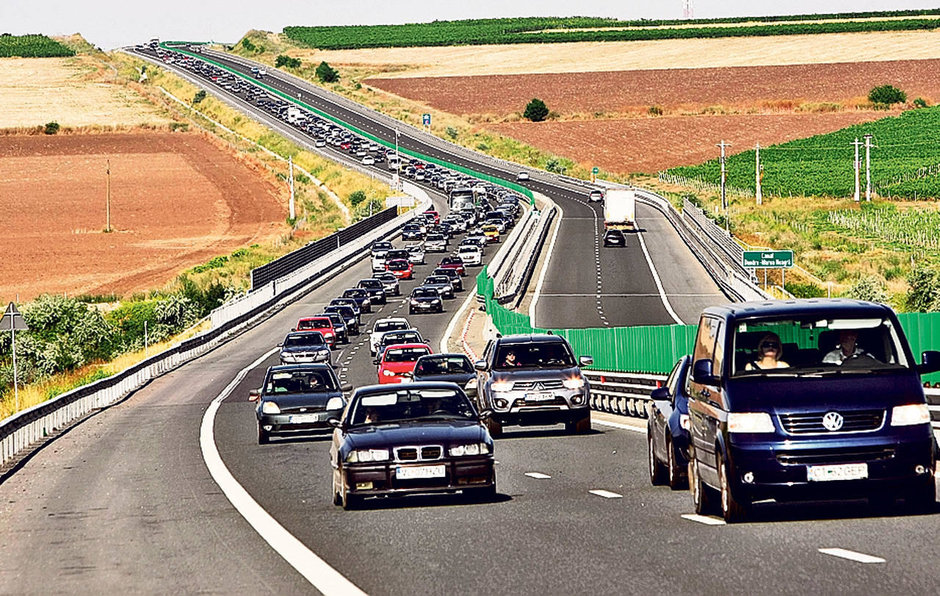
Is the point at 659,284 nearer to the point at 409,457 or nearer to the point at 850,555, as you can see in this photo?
the point at 409,457

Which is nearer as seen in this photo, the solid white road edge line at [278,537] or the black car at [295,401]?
the solid white road edge line at [278,537]

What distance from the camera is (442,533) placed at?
567 inches

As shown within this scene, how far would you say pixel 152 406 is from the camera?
133 ft

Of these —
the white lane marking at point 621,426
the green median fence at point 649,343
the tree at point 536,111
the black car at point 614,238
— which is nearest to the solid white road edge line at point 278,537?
the white lane marking at point 621,426

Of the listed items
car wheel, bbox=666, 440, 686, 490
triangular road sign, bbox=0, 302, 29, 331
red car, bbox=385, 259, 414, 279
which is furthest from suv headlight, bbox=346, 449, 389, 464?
red car, bbox=385, 259, 414, 279

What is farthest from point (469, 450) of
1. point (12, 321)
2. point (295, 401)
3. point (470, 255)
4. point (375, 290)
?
point (470, 255)

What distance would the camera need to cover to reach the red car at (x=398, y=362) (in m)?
39.5

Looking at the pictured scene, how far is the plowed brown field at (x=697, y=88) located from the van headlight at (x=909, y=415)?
166475mm

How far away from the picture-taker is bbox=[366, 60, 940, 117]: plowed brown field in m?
178

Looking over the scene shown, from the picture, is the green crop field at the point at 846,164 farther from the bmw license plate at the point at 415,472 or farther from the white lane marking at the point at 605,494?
the bmw license plate at the point at 415,472

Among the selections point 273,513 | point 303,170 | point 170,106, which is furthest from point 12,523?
point 170,106

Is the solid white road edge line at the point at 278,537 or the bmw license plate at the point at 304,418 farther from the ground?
the solid white road edge line at the point at 278,537

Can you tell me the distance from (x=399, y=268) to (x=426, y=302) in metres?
17.2

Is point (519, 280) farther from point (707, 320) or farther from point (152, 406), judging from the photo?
point (707, 320)
